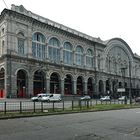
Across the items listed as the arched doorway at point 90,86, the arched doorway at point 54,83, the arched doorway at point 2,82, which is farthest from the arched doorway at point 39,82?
the arched doorway at point 90,86

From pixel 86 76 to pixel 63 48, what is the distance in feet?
42.6

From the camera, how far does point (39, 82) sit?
209ft

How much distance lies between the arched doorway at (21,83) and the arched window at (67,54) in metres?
16.0

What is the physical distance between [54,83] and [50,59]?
6.54 metres

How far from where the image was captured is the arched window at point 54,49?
2670 inches

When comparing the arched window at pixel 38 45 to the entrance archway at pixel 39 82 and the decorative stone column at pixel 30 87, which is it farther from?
the decorative stone column at pixel 30 87

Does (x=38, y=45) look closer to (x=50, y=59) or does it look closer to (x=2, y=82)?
(x=50, y=59)

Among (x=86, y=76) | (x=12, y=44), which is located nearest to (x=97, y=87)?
(x=86, y=76)

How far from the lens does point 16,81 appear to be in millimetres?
57188

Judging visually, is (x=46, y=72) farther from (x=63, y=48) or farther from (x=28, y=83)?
(x=63, y=48)

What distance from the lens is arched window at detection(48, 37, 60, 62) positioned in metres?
67.8

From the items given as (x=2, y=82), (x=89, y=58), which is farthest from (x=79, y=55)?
(x=2, y=82)

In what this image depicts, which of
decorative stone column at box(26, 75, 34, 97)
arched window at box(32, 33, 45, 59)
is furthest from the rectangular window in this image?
decorative stone column at box(26, 75, 34, 97)

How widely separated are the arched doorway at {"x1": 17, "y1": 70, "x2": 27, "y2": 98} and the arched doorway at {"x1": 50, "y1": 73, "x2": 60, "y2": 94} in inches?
352
